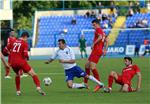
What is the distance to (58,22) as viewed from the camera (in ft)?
195

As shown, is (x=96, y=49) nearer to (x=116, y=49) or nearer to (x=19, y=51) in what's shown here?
(x=19, y=51)

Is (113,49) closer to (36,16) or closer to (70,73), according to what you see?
(36,16)

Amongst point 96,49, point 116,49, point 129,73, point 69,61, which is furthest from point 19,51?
point 116,49

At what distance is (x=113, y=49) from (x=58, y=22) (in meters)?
9.19

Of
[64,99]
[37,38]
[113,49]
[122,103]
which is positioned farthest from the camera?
[37,38]

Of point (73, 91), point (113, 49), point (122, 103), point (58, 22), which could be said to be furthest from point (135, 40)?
point (122, 103)

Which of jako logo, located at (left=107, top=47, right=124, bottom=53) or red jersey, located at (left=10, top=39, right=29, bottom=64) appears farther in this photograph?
jako logo, located at (left=107, top=47, right=124, bottom=53)

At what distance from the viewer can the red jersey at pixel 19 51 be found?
17.8m

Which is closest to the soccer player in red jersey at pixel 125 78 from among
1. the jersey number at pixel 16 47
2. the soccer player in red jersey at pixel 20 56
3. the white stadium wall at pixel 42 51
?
the soccer player in red jersey at pixel 20 56

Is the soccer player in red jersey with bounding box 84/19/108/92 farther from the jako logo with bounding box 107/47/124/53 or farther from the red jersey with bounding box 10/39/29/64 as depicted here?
the jako logo with bounding box 107/47/124/53

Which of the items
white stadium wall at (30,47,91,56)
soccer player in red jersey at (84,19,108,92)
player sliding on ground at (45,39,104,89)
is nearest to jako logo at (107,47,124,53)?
white stadium wall at (30,47,91,56)

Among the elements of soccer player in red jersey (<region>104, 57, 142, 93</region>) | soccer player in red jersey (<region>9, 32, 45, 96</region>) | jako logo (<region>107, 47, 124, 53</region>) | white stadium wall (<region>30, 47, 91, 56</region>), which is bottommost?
white stadium wall (<region>30, 47, 91, 56</region>)

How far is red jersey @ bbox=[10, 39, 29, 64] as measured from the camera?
17844 millimetres

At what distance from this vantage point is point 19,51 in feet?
58.8
